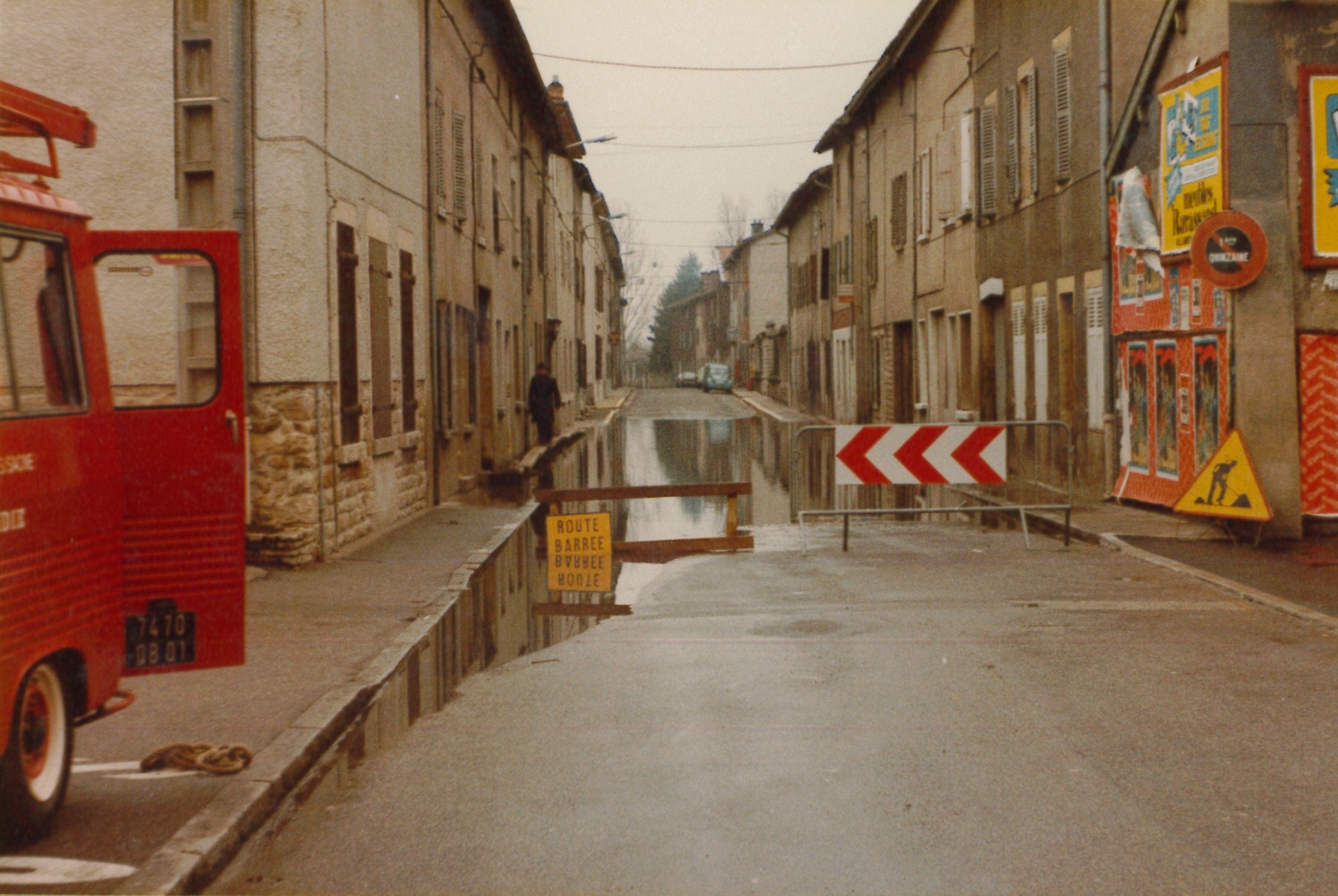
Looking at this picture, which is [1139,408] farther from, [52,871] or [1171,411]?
[52,871]

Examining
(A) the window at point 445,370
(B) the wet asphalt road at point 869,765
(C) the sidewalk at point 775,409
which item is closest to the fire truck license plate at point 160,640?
(B) the wet asphalt road at point 869,765

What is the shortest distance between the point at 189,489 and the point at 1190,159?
458 inches

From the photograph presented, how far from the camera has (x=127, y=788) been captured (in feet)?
18.7

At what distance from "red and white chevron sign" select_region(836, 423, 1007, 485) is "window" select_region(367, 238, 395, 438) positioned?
4.79 meters

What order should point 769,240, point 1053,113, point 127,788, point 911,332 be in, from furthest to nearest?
1. point 769,240
2. point 911,332
3. point 1053,113
4. point 127,788

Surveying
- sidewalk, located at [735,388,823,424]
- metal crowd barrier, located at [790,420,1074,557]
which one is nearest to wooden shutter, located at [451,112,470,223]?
metal crowd barrier, located at [790,420,1074,557]

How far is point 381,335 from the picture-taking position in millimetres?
15758

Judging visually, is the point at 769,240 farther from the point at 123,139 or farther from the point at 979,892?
the point at 979,892

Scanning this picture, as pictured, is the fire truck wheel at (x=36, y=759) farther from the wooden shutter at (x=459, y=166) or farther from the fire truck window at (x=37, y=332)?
the wooden shutter at (x=459, y=166)

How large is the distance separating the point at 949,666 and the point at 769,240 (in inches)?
2964

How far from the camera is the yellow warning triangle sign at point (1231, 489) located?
43.1 feet

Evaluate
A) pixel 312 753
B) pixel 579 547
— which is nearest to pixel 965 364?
pixel 579 547

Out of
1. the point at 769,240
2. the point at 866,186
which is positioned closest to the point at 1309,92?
the point at 866,186

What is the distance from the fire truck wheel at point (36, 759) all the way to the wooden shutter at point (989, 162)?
20.5 meters
